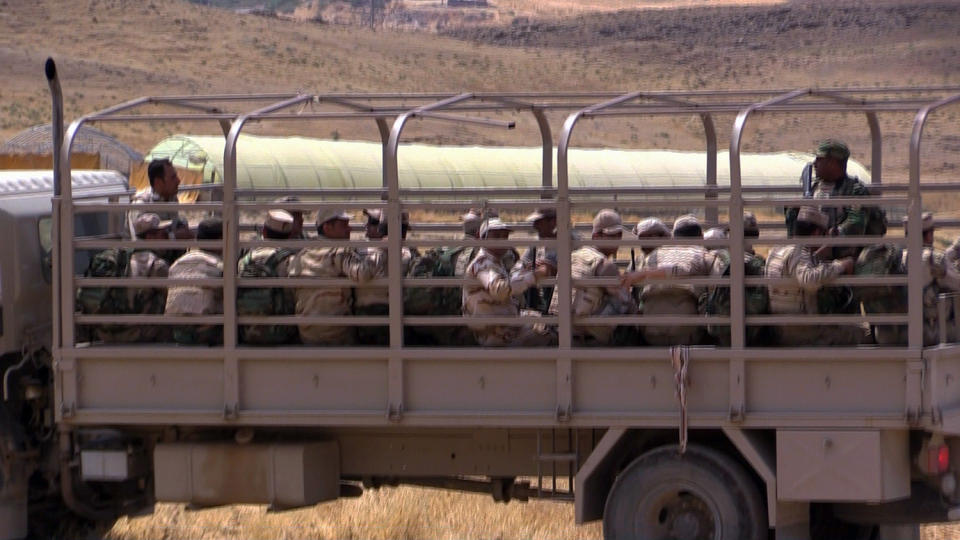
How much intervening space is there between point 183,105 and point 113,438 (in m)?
1.89

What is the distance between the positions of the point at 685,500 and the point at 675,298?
1005 millimetres

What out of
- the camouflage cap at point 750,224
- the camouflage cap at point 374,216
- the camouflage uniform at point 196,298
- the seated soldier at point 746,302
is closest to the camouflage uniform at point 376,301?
the camouflage cap at point 374,216

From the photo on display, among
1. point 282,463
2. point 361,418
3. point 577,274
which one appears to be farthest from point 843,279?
point 282,463

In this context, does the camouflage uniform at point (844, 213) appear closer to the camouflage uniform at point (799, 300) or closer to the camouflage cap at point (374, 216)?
the camouflage uniform at point (799, 300)

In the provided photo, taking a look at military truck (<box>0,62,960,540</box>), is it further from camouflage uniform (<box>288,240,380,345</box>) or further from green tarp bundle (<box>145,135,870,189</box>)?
green tarp bundle (<box>145,135,870,189</box>)

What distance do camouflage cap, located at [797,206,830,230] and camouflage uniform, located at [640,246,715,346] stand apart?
0.53 meters

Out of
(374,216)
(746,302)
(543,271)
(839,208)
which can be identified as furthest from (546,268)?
(839,208)

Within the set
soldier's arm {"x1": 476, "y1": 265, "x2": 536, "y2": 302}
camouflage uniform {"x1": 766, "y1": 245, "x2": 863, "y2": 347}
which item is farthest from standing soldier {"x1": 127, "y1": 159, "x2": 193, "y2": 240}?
camouflage uniform {"x1": 766, "y1": 245, "x2": 863, "y2": 347}

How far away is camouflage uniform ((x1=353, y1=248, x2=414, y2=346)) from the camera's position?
724 cm

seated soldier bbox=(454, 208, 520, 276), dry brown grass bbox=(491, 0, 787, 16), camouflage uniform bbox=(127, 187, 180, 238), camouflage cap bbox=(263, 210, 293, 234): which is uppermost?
dry brown grass bbox=(491, 0, 787, 16)

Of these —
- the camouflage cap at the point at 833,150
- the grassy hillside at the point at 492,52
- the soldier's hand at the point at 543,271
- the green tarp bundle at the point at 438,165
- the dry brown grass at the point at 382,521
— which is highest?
the grassy hillside at the point at 492,52

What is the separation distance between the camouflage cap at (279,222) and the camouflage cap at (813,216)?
2549 millimetres

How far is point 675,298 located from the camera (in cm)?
716

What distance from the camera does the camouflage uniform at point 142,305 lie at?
24.9 feet
